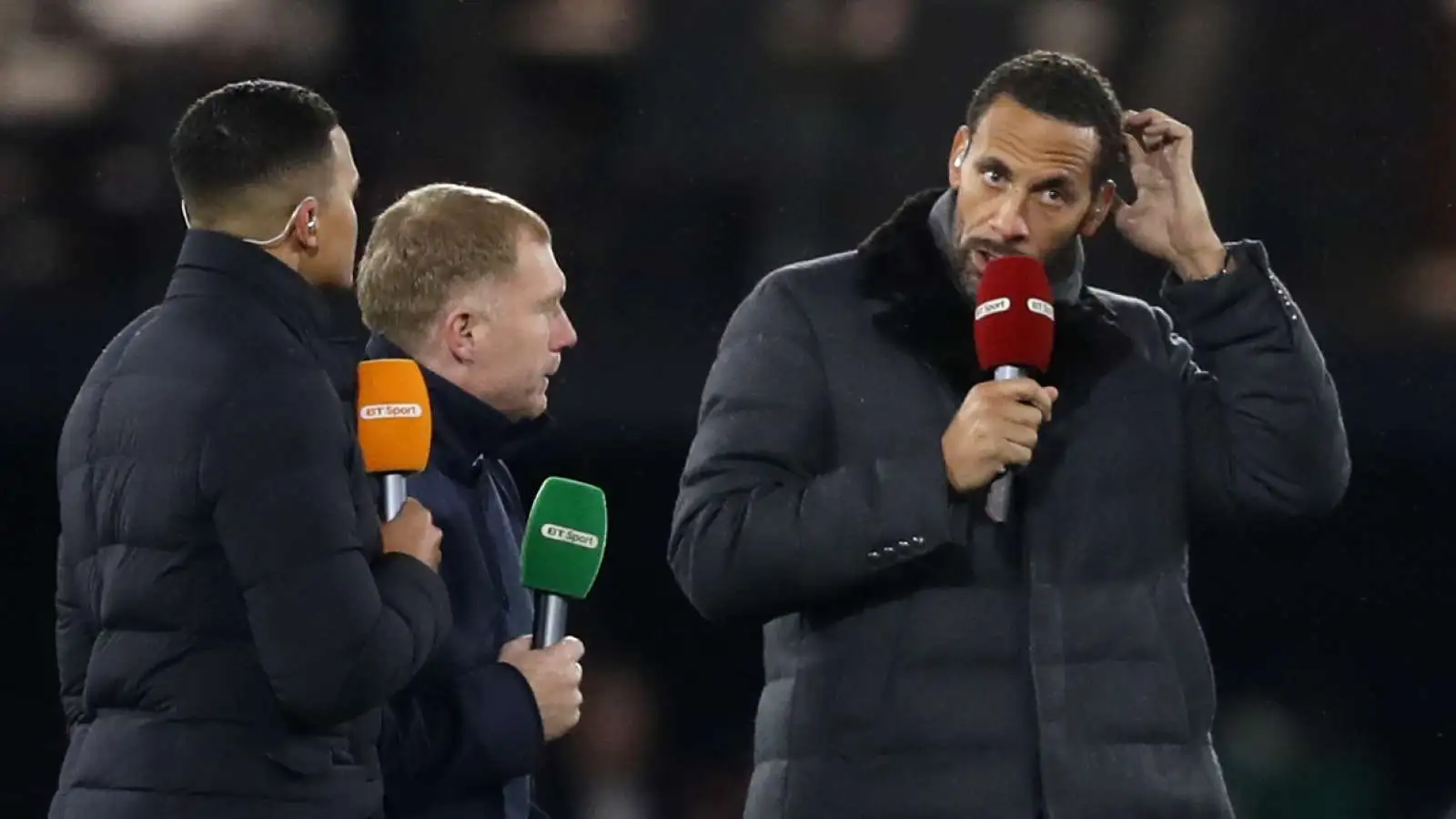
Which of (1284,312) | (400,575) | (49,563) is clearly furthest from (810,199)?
(400,575)

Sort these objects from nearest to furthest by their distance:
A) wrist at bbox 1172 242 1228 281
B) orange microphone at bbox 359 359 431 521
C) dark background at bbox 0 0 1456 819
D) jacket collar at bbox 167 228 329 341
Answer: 1. jacket collar at bbox 167 228 329 341
2. orange microphone at bbox 359 359 431 521
3. wrist at bbox 1172 242 1228 281
4. dark background at bbox 0 0 1456 819

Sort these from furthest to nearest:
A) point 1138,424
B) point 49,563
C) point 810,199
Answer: point 810,199 → point 49,563 → point 1138,424

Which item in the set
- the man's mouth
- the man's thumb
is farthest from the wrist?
the man's thumb

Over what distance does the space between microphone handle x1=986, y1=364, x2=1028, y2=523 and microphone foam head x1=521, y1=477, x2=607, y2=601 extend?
0.42 metres

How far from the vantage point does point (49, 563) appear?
4.12 meters

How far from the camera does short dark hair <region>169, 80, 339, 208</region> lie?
1.83 meters

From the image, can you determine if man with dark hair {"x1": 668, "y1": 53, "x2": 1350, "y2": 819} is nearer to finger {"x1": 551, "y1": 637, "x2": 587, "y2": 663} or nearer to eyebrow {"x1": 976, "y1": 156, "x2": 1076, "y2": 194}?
eyebrow {"x1": 976, "y1": 156, "x2": 1076, "y2": 194}

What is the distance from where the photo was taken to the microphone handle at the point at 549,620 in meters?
2.10

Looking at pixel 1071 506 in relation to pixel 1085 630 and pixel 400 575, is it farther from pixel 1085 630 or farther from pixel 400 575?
pixel 400 575

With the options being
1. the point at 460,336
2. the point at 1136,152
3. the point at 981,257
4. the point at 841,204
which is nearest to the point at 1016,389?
the point at 981,257

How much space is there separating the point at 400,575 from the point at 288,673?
14 centimetres

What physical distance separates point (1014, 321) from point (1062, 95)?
38cm

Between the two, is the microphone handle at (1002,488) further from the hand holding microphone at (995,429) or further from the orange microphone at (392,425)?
the orange microphone at (392,425)

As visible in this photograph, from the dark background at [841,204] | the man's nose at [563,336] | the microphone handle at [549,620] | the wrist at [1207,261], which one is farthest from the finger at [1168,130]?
the dark background at [841,204]
